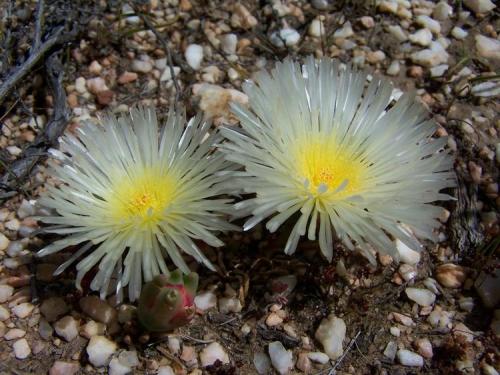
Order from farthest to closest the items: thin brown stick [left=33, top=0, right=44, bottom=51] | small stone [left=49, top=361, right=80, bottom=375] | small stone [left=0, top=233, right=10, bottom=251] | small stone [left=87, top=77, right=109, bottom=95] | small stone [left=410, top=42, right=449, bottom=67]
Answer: small stone [left=410, top=42, right=449, bottom=67] < small stone [left=87, top=77, right=109, bottom=95] < thin brown stick [left=33, top=0, right=44, bottom=51] < small stone [left=0, top=233, right=10, bottom=251] < small stone [left=49, top=361, right=80, bottom=375]

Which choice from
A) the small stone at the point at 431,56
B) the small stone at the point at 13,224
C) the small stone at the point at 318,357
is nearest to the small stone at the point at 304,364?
the small stone at the point at 318,357

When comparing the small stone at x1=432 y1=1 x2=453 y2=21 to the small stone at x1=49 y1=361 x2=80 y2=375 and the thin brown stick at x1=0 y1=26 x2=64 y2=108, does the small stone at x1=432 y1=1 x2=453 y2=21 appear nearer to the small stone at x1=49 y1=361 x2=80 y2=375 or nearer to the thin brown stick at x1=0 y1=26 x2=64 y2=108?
the thin brown stick at x1=0 y1=26 x2=64 y2=108

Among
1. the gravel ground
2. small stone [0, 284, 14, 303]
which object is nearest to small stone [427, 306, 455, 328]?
the gravel ground

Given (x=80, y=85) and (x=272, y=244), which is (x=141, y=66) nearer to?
(x=80, y=85)

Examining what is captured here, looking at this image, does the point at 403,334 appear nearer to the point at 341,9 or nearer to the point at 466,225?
the point at 466,225

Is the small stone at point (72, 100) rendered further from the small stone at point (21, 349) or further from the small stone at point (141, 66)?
the small stone at point (21, 349)

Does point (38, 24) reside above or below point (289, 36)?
above

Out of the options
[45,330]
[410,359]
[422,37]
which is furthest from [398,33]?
[45,330]
